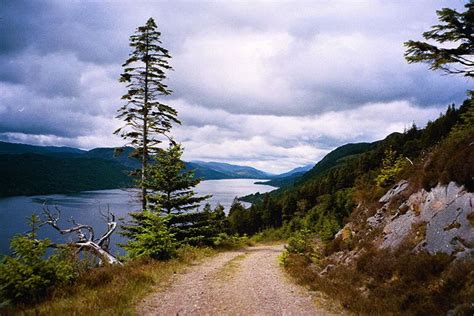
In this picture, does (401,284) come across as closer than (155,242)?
Yes

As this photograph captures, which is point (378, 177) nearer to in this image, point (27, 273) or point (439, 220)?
point (439, 220)

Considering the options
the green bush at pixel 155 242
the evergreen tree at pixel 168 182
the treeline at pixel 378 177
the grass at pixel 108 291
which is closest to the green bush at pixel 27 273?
the grass at pixel 108 291

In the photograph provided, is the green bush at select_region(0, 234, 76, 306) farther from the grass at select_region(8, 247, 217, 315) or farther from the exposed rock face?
the exposed rock face

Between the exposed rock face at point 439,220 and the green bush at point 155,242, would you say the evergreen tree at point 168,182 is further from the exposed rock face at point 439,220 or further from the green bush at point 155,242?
the exposed rock face at point 439,220

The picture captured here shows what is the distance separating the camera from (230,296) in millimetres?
9289

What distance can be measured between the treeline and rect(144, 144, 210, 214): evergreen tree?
9233 millimetres

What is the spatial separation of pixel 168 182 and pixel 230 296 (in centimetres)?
1148

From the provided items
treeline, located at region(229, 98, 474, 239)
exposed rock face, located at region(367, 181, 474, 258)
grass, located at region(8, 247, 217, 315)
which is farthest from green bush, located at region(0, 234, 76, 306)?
treeline, located at region(229, 98, 474, 239)

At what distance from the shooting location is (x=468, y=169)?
9750 mm

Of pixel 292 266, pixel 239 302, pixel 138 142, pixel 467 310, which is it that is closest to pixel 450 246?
pixel 467 310

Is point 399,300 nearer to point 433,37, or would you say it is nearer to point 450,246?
point 450,246

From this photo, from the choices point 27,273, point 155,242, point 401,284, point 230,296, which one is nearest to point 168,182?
point 155,242

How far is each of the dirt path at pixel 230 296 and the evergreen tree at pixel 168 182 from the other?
22.6 ft

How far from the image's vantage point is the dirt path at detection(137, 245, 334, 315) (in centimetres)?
804
